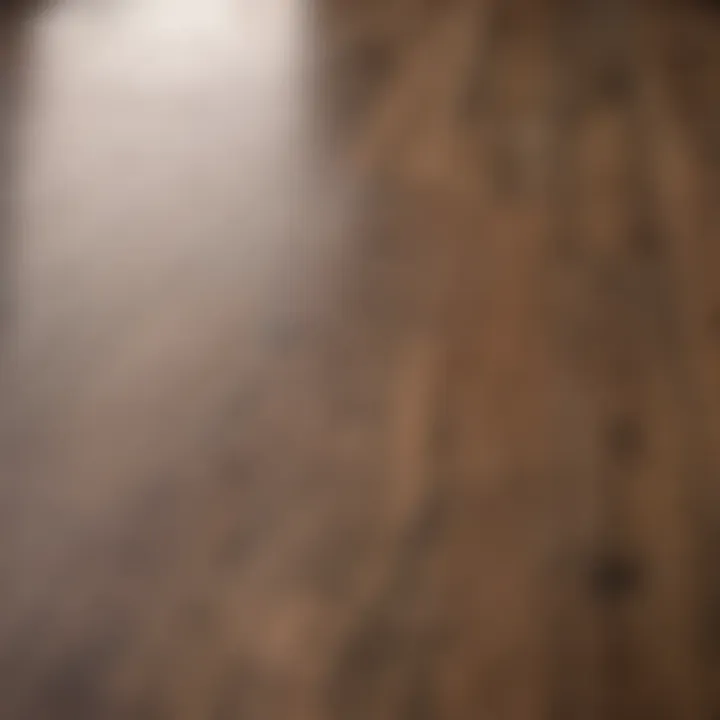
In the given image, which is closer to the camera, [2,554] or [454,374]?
[2,554]

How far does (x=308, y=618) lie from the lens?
1134 mm

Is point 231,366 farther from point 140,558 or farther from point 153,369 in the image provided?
point 140,558

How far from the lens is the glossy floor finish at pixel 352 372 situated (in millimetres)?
1105

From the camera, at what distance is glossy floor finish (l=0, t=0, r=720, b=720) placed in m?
1.11

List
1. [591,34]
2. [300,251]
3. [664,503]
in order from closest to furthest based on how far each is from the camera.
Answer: [664,503], [300,251], [591,34]

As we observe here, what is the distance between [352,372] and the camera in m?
1.44

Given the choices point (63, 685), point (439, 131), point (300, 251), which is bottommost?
point (63, 685)

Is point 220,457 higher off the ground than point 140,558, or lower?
higher

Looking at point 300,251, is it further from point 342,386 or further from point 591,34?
point 591,34

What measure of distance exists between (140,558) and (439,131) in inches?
40.0

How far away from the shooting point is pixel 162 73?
204cm

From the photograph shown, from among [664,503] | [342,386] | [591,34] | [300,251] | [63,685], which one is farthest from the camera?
[591,34]

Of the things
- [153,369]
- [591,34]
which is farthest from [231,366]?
[591,34]

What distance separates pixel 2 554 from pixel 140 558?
132mm
